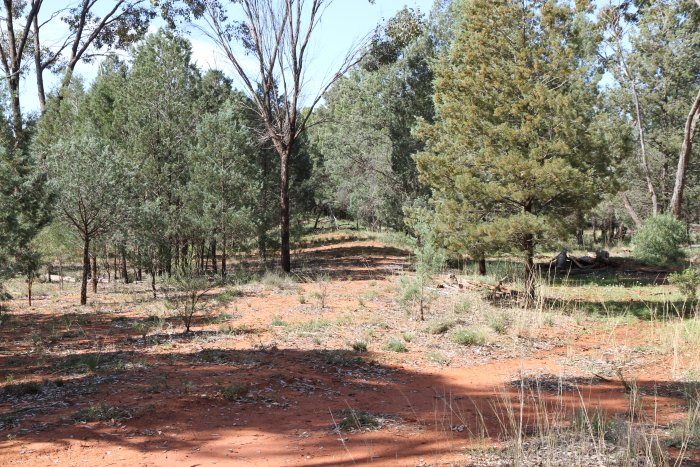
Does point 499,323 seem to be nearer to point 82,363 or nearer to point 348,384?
point 348,384

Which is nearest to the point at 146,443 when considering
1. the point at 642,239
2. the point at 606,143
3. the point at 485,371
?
the point at 485,371

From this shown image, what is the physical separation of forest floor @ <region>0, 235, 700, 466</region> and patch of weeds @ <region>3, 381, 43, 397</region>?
2 centimetres

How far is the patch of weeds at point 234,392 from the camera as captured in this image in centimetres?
684

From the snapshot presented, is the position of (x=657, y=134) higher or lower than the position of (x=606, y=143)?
higher

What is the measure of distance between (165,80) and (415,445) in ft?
65.4

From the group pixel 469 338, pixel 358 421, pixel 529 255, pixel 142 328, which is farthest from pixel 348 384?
pixel 529 255

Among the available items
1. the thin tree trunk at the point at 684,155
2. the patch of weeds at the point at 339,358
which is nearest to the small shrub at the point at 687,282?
the patch of weeds at the point at 339,358

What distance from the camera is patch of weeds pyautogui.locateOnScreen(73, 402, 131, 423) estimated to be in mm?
5926

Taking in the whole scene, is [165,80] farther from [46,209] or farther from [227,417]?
[227,417]

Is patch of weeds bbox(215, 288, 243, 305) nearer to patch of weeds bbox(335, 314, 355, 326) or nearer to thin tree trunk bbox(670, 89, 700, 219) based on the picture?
patch of weeds bbox(335, 314, 355, 326)

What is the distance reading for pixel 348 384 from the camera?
25.7 feet

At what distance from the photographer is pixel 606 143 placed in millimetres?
12953

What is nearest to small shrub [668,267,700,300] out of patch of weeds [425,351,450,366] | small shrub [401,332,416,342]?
small shrub [401,332,416,342]

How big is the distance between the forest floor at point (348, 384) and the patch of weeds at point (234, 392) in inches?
0.8
